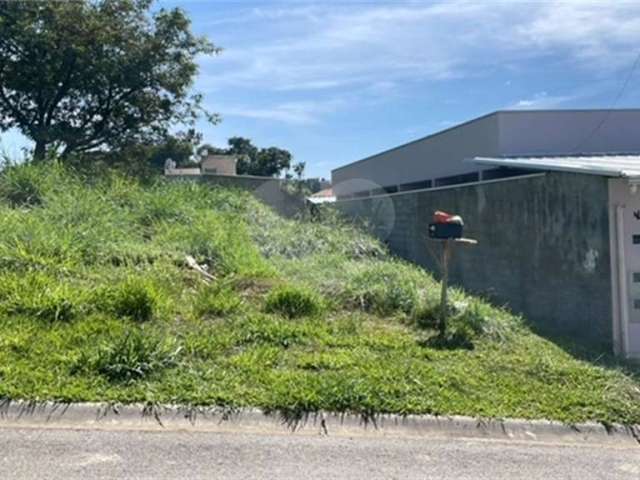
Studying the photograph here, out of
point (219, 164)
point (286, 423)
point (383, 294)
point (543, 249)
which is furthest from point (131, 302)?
point (219, 164)

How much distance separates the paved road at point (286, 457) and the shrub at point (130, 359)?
726 millimetres

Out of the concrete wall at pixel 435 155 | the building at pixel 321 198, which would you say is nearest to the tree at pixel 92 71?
the building at pixel 321 198

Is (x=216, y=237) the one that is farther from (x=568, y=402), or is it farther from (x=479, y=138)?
(x=479, y=138)

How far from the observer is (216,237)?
9156 mm

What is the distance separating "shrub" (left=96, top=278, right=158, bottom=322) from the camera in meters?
5.89

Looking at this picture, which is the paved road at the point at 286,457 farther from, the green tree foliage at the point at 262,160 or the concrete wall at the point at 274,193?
the green tree foliage at the point at 262,160

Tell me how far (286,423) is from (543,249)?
5.90m

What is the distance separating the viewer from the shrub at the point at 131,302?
5.89 m

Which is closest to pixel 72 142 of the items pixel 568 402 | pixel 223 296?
pixel 223 296

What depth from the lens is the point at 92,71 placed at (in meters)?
15.1

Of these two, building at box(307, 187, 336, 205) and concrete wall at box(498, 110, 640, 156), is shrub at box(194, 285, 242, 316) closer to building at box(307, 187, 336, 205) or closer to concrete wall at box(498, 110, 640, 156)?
concrete wall at box(498, 110, 640, 156)

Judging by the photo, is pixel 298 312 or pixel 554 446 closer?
pixel 554 446

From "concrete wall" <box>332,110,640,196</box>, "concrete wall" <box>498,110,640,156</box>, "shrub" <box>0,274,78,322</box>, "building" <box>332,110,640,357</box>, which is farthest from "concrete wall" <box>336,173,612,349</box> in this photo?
"shrub" <box>0,274,78,322</box>

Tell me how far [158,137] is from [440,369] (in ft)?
49.2
